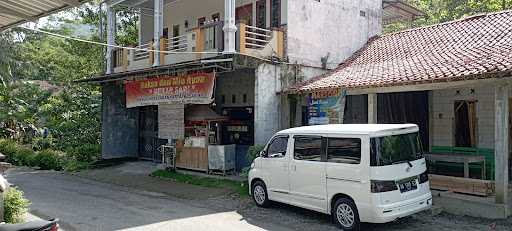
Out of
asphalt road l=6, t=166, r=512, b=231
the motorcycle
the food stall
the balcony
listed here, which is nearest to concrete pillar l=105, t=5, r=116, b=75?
the balcony

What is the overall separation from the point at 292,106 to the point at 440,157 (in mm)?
4884

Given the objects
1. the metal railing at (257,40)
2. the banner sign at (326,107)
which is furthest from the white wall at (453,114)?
the metal railing at (257,40)

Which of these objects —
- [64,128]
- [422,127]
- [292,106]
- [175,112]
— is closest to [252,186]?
[292,106]

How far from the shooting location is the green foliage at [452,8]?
24889mm

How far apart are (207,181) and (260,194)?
3885mm

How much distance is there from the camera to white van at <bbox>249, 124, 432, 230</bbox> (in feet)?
26.2

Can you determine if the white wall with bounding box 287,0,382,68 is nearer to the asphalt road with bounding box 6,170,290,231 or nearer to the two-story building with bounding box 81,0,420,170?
the two-story building with bounding box 81,0,420,170

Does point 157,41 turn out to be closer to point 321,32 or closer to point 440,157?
point 321,32

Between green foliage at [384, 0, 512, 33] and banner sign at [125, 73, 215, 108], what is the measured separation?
1440 centimetres

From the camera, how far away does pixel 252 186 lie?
11.0 metres

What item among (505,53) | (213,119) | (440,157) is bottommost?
(440,157)

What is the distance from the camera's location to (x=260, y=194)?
35.0 feet

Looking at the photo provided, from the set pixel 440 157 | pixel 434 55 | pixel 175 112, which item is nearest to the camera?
pixel 440 157

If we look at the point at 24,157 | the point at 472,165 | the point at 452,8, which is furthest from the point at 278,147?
the point at 452,8
